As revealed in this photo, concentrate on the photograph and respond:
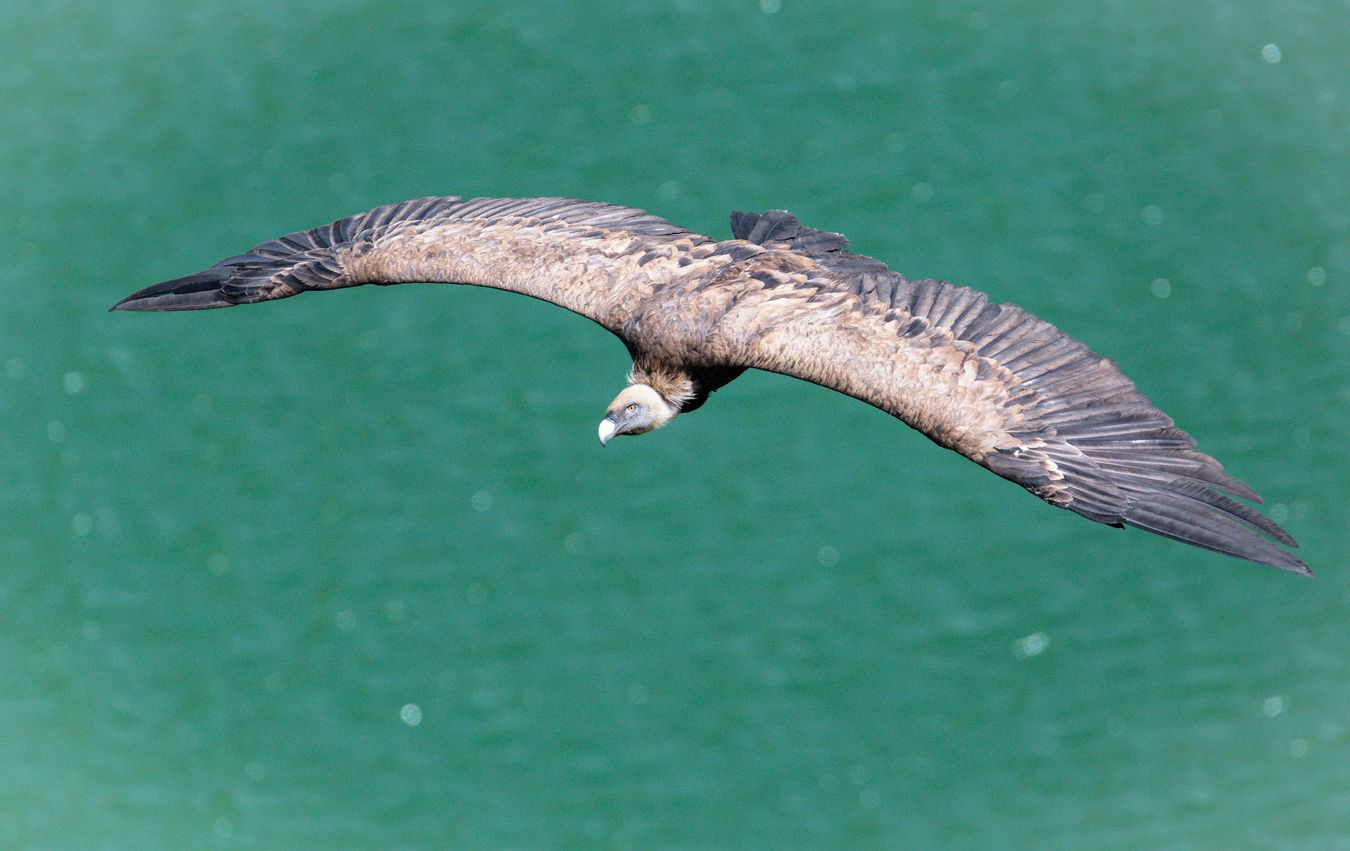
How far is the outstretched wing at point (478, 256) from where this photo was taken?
688 inches

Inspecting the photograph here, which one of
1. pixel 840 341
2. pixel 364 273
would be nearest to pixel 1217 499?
pixel 840 341

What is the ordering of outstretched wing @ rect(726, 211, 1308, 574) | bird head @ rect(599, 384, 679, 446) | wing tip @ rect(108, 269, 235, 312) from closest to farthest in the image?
outstretched wing @ rect(726, 211, 1308, 574)
bird head @ rect(599, 384, 679, 446)
wing tip @ rect(108, 269, 235, 312)

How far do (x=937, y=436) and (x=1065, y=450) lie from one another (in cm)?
109

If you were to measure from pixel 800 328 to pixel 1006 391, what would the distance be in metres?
2.08

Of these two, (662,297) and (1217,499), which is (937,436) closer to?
(1217,499)

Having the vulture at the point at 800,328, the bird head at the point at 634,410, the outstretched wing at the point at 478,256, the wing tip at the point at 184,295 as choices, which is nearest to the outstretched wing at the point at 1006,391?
the vulture at the point at 800,328

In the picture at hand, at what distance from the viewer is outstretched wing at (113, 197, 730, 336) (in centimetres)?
1748

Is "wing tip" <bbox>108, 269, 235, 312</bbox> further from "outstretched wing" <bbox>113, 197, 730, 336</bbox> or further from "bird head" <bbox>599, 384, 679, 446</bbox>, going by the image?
"bird head" <bbox>599, 384, 679, 446</bbox>

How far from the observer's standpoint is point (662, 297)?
673 inches

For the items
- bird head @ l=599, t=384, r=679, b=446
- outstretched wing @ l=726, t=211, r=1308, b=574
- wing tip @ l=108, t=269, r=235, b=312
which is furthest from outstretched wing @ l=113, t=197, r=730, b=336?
outstretched wing @ l=726, t=211, r=1308, b=574

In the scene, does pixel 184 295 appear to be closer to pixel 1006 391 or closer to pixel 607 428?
pixel 607 428

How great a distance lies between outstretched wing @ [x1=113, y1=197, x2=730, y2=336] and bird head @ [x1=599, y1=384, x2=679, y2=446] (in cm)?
76

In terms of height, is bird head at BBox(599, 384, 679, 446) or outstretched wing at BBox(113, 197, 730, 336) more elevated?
outstretched wing at BBox(113, 197, 730, 336)

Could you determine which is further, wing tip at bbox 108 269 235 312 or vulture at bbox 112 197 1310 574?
wing tip at bbox 108 269 235 312
